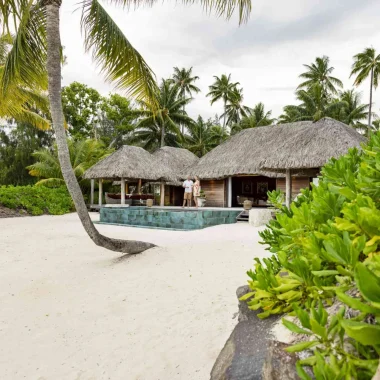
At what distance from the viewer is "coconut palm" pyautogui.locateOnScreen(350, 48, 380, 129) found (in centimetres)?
2517

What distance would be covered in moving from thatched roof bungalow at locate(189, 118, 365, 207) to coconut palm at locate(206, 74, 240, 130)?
13999mm

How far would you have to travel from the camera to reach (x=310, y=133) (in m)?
14.4

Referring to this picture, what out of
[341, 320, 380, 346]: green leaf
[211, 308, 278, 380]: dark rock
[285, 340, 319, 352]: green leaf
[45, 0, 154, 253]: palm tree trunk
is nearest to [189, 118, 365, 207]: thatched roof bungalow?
[45, 0, 154, 253]: palm tree trunk

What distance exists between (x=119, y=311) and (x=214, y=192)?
15.7 metres

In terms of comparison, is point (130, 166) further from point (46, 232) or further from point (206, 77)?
point (206, 77)

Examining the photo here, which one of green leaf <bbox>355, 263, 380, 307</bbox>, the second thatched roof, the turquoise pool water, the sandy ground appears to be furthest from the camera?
the second thatched roof

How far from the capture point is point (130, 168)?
18984 millimetres

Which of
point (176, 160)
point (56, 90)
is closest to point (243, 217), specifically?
point (56, 90)

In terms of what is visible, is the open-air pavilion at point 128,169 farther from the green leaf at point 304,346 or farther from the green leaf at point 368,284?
the green leaf at point 368,284

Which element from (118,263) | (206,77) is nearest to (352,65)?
(206,77)

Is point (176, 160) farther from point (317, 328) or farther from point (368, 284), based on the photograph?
point (368, 284)

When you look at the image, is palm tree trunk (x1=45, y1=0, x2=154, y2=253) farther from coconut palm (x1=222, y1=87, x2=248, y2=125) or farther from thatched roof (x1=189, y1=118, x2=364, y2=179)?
coconut palm (x1=222, y1=87, x2=248, y2=125)

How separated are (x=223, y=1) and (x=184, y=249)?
4858 mm

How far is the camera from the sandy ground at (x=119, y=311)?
2.91m
